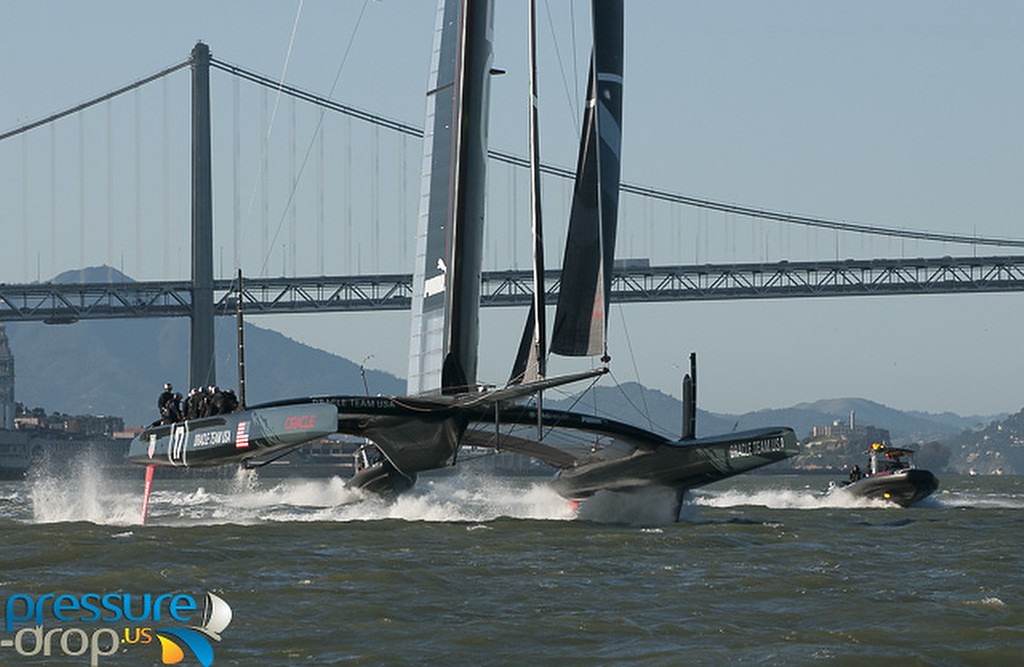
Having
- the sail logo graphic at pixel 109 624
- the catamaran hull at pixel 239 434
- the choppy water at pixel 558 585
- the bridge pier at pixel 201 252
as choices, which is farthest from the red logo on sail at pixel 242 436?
the bridge pier at pixel 201 252

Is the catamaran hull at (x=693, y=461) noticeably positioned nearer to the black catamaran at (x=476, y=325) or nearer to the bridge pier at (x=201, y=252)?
the black catamaran at (x=476, y=325)

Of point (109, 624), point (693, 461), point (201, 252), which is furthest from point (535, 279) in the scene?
point (201, 252)

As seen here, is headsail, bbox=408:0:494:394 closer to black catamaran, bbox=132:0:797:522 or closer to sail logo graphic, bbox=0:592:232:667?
black catamaran, bbox=132:0:797:522

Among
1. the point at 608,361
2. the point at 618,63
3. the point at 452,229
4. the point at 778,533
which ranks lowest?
the point at 778,533

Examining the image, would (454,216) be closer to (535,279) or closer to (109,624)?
(535,279)

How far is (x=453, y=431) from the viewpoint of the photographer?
57.4 feet

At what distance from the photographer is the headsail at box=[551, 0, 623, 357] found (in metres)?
17.1

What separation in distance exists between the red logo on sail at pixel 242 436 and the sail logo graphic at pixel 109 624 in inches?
237

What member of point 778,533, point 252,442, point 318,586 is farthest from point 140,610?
point 778,533

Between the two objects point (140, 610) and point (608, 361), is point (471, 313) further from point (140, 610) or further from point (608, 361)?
point (140, 610)

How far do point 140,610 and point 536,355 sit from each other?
23.2 feet

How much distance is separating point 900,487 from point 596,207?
33.1ft

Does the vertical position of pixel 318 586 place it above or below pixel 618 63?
below

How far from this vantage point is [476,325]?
58.3ft
